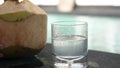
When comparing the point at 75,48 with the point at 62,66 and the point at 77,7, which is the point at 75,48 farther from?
the point at 77,7

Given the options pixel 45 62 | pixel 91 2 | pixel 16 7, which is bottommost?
pixel 45 62

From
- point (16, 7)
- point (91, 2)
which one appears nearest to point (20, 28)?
point (16, 7)

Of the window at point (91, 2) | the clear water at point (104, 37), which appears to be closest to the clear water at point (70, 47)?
the clear water at point (104, 37)

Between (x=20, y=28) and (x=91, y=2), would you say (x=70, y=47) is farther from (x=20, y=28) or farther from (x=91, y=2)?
(x=91, y=2)

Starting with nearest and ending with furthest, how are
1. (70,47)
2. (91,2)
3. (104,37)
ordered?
(70,47)
(104,37)
(91,2)

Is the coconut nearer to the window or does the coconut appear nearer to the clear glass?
the clear glass

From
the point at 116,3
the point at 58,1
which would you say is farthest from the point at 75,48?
the point at 58,1

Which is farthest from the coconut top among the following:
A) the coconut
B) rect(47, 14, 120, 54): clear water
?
rect(47, 14, 120, 54): clear water
